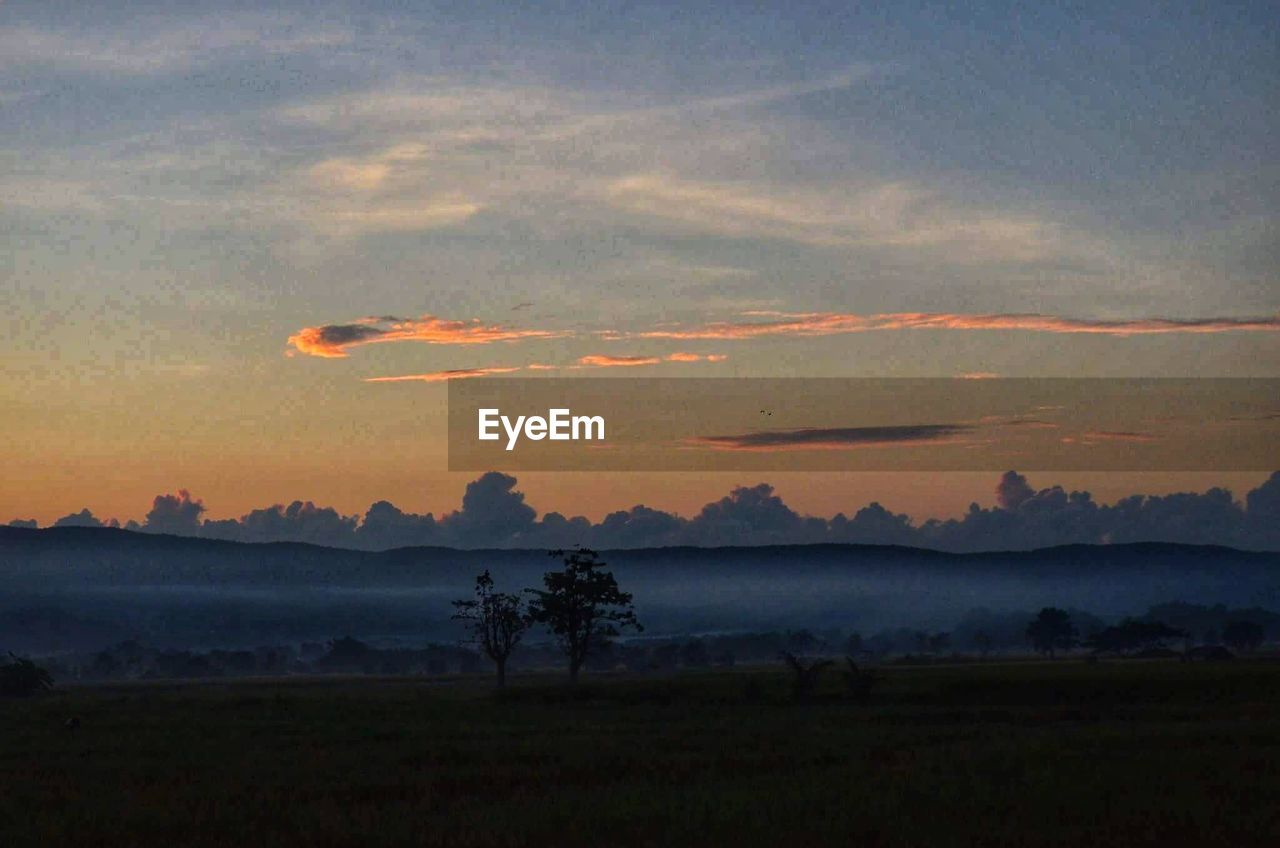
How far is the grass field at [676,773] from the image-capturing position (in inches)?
1401

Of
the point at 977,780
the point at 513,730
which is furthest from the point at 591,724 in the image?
the point at 977,780

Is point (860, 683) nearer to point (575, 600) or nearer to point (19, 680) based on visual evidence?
point (575, 600)

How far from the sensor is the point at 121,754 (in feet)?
184

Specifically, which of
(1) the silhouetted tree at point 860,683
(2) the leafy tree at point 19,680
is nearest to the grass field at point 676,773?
(1) the silhouetted tree at point 860,683

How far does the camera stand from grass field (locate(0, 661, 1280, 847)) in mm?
35594

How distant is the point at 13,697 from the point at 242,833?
291 feet

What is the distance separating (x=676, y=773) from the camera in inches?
1897

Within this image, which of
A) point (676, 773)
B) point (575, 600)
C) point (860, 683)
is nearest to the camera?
point (676, 773)

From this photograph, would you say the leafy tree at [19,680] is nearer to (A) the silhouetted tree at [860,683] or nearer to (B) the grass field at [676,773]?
(B) the grass field at [676,773]

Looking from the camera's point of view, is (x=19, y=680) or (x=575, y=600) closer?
(x=19, y=680)

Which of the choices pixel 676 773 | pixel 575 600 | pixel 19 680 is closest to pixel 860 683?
pixel 676 773

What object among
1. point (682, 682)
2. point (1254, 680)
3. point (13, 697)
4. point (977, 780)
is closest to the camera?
point (977, 780)

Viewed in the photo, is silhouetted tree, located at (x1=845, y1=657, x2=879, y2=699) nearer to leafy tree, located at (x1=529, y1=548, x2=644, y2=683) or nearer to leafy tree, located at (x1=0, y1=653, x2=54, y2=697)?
leafy tree, located at (x1=529, y1=548, x2=644, y2=683)

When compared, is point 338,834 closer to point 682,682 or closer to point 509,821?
point 509,821
